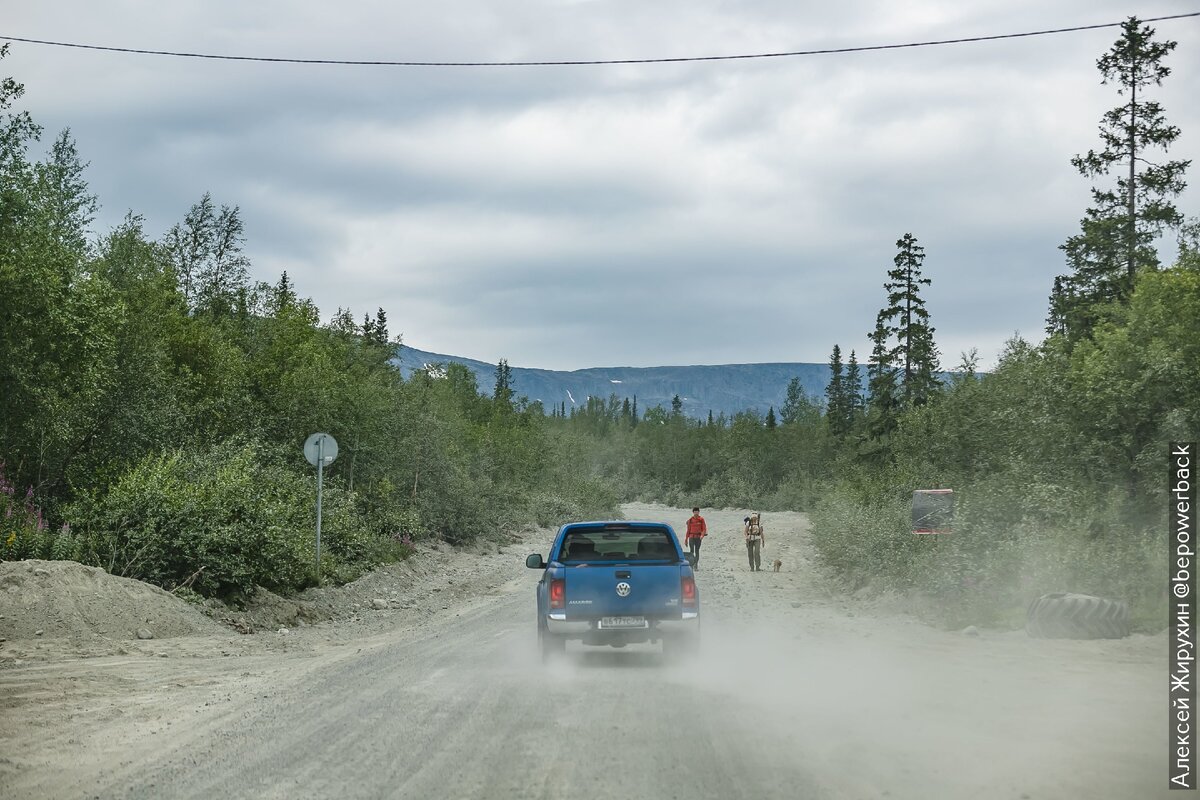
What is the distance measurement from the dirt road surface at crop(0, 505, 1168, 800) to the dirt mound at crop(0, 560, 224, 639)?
625mm

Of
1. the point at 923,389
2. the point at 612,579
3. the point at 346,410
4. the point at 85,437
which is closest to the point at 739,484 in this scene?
the point at 923,389

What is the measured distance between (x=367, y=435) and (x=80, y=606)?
834 inches

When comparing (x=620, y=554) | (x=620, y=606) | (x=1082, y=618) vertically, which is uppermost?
(x=620, y=554)

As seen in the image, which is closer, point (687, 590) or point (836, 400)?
point (687, 590)

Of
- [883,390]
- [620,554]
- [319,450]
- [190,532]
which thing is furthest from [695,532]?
[883,390]

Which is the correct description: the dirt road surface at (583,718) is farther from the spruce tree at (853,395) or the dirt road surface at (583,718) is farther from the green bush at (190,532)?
the spruce tree at (853,395)

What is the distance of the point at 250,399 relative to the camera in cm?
3306

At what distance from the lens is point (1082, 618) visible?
1467 cm

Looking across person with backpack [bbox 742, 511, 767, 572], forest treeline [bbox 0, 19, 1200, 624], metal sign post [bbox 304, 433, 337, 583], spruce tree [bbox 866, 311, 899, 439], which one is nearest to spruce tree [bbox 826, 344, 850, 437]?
spruce tree [bbox 866, 311, 899, 439]

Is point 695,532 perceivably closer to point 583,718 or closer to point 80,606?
point 80,606

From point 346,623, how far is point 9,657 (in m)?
7.13

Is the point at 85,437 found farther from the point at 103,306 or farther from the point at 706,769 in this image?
the point at 706,769

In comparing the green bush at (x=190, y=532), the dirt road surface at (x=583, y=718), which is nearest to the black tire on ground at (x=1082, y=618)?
the dirt road surface at (x=583, y=718)

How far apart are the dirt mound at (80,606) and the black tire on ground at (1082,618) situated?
13053 mm
